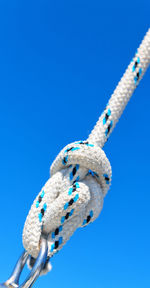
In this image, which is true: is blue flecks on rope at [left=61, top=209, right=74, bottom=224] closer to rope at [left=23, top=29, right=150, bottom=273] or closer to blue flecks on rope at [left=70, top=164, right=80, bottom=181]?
rope at [left=23, top=29, right=150, bottom=273]

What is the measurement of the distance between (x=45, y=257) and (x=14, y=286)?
13 centimetres

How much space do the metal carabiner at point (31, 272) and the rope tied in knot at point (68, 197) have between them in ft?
0.10

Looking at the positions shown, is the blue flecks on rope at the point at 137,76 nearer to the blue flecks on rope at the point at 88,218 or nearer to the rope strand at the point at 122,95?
the rope strand at the point at 122,95

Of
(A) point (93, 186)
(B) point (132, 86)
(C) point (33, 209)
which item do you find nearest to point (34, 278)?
(C) point (33, 209)

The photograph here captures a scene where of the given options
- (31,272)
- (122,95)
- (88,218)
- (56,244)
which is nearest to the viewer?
(31,272)

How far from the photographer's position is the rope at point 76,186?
1.21 meters

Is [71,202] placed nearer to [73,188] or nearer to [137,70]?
[73,188]

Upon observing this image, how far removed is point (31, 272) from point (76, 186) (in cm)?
36

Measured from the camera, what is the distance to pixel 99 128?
1.43 meters

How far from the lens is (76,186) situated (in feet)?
4.20

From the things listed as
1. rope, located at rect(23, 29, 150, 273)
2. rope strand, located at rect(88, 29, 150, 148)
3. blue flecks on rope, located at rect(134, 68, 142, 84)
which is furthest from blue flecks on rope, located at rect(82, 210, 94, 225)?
blue flecks on rope, located at rect(134, 68, 142, 84)

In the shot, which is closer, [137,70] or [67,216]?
[67,216]

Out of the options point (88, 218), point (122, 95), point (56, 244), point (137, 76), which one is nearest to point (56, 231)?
point (56, 244)

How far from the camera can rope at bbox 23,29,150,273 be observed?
47.7 inches
